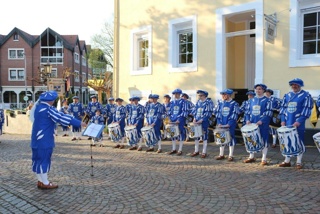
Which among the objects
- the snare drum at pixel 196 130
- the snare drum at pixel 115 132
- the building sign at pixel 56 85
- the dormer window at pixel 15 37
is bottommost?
the snare drum at pixel 115 132

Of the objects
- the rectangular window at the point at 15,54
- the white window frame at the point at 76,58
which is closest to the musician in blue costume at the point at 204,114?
the white window frame at the point at 76,58

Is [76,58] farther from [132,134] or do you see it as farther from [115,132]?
[132,134]

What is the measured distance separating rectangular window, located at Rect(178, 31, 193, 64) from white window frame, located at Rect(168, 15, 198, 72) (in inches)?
6.6

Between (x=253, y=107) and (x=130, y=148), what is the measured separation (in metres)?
4.59

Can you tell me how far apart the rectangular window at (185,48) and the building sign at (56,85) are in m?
8.66

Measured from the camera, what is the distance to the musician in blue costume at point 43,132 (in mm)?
6336

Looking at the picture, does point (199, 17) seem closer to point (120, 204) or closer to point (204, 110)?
point (204, 110)

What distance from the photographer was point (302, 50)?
10.5 m

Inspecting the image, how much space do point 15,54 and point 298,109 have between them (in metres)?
51.3

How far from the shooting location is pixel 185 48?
13.6 m

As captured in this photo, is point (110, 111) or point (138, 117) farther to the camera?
point (110, 111)

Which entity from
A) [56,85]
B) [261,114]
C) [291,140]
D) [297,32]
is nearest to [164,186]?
[291,140]

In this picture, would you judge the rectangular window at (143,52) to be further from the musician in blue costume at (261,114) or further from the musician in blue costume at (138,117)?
the musician in blue costume at (261,114)

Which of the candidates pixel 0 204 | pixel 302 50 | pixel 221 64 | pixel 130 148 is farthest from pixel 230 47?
pixel 0 204
